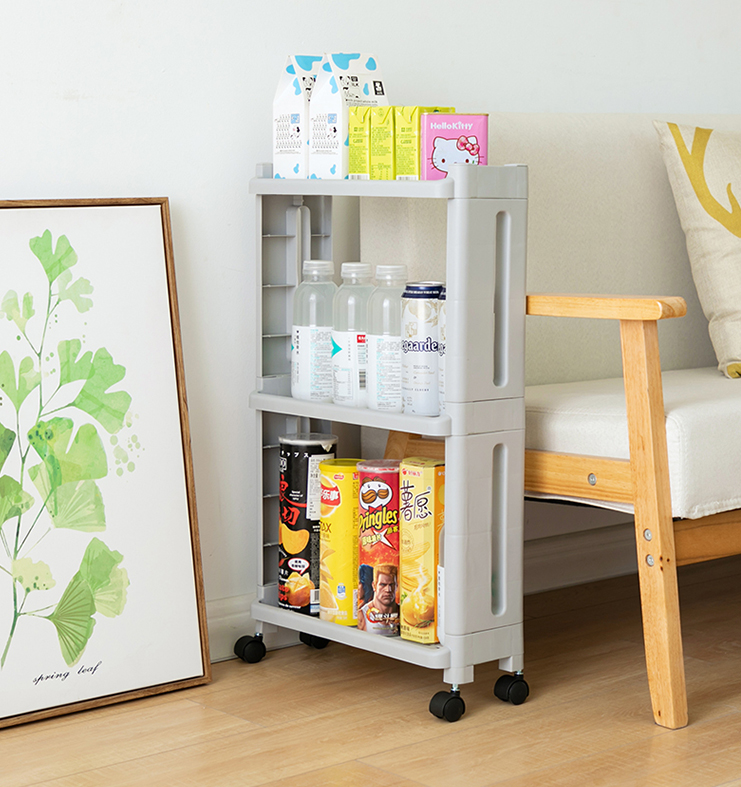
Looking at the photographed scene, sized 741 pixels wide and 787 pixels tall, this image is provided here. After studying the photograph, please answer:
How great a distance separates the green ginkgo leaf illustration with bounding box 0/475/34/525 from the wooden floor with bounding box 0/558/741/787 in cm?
29

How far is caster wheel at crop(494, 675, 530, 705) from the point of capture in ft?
5.44

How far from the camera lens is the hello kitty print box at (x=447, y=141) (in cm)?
158

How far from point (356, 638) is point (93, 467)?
0.45m

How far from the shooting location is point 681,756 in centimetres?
147

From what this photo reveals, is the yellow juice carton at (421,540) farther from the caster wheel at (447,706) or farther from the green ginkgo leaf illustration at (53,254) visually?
the green ginkgo leaf illustration at (53,254)

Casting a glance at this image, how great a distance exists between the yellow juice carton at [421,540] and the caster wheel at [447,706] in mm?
81

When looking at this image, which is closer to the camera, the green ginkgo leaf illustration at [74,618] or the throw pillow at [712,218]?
the green ginkgo leaf illustration at [74,618]

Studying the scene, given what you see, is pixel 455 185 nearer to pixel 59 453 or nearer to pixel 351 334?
pixel 351 334

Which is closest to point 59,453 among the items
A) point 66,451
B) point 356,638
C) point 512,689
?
point 66,451

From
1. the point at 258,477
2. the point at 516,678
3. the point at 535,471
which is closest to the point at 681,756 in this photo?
the point at 516,678

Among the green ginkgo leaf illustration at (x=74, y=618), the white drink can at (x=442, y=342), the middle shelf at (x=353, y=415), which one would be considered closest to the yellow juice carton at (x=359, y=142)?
the white drink can at (x=442, y=342)

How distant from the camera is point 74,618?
1.65m

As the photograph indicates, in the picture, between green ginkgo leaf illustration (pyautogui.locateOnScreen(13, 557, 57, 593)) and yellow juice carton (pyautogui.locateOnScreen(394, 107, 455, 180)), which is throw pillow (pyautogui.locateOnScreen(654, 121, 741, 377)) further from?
green ginkgo leaf illustration (pyautogui.locateOnScreen(13, 557, 57, 593))

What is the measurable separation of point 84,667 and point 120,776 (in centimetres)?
26
